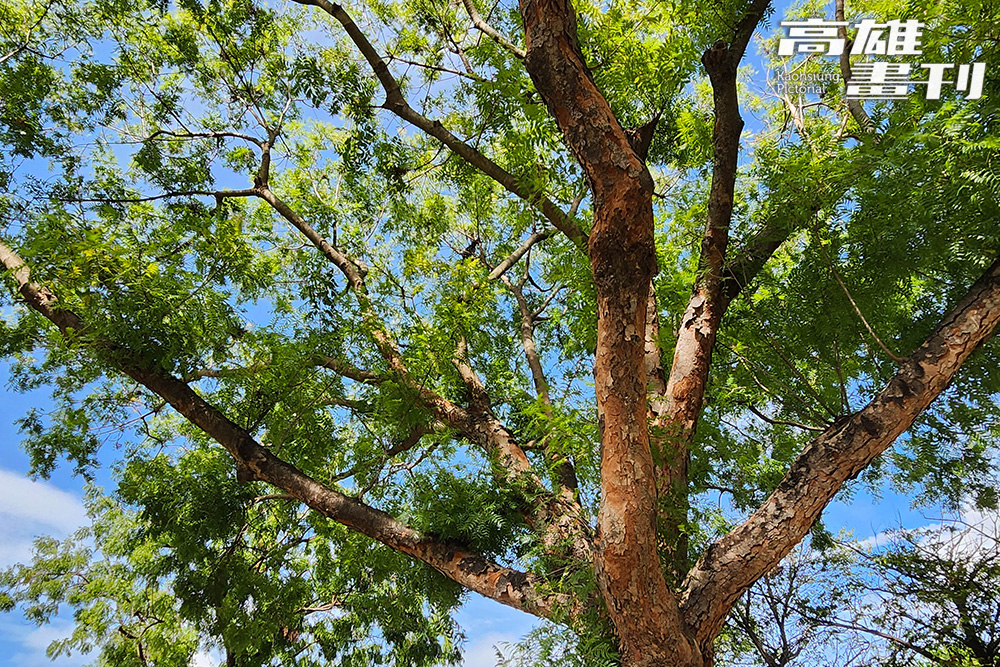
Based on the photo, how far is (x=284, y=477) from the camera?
3.98 m

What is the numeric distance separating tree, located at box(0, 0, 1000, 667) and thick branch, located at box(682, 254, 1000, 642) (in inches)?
0.5

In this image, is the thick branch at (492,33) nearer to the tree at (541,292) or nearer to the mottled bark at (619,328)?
the tree at (541,292)

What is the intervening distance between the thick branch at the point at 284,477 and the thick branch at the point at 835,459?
110 cm

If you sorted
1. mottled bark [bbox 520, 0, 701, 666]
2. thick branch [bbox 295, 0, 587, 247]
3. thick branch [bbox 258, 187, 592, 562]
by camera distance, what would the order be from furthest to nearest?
thick branch [bbox 295, 0, 587, 247]
thick branch [bbox 258, 187, 592, 562]
mottled bark [bbox 520, 0, 701, 666]

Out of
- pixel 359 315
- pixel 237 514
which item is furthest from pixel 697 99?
pixel 237 514

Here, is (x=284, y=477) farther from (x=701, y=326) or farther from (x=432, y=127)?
(x=701, y=326)

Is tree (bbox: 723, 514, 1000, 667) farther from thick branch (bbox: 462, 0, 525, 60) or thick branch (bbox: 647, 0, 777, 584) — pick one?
thick branch (bbox: 462, 0, 525, 60)

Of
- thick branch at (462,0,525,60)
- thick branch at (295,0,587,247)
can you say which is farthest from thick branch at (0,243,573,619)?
thick branch at (462,0,525,60)

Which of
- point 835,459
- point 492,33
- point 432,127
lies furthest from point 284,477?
point 492,33

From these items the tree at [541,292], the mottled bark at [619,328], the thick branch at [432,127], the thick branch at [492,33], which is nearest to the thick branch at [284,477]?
the tree at [541,292]

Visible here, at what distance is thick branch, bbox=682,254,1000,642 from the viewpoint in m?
2.85

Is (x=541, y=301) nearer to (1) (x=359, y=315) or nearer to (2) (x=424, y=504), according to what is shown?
(1) (x=359, y=315)

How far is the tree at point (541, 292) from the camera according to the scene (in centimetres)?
280

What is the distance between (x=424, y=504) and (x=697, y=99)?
4241 mm
